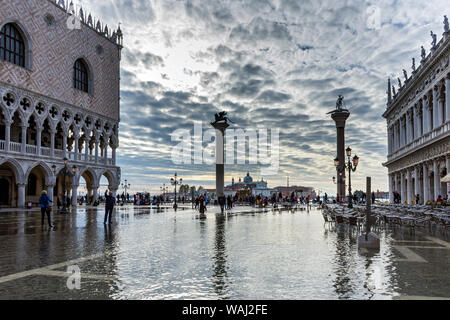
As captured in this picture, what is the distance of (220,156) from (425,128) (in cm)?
2169

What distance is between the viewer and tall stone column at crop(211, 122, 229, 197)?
144ft

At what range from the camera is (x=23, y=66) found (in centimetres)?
3681

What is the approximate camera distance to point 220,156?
44.9 metres

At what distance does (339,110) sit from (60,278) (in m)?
50.3

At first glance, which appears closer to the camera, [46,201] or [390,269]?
[390,269]

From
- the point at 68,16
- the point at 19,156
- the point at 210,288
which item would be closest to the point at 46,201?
the point at 210,288

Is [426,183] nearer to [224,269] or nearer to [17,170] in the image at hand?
[224,269]

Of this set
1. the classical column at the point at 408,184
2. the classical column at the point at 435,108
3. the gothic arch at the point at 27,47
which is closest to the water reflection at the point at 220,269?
the classical column at the point at 435,108

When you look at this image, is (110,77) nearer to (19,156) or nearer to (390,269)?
(19,156)

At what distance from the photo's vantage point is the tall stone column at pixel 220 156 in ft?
144

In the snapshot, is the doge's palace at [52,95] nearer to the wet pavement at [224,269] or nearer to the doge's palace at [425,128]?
the wet pavement at [224,269]

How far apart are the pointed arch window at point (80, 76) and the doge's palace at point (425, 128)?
37501 mm

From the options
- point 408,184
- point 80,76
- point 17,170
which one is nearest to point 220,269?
point 17,170
